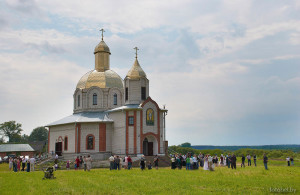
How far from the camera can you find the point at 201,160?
29953mm

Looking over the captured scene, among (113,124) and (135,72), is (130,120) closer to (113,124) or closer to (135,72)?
(113,124)

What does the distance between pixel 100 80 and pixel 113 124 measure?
6.82m

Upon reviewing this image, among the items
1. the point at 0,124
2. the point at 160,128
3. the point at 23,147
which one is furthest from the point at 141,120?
the point at 0,124

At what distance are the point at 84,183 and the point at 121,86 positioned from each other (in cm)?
2625

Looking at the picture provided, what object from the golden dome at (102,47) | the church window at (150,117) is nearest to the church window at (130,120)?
the church window at (150,117)

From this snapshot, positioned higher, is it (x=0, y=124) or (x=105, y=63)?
(x=105, y=63)

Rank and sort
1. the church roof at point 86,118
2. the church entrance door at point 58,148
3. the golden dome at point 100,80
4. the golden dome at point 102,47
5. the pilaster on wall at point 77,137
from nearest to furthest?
the pilaster on wall at point 77,137 → the church roof at point 86,118 → the church entrance door at point 58,148 → the golden dome at point 100,80 → the golden dome at point 102,47

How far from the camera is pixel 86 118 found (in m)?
37.3

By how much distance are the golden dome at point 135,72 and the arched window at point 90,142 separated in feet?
25.6

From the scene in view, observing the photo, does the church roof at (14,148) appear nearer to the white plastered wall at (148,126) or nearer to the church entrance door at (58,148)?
the church entrance door at (58,148)

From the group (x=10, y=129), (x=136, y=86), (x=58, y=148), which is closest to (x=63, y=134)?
(x=58, y=148)

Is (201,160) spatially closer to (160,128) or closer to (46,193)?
(160,128)

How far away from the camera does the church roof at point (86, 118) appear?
120ft

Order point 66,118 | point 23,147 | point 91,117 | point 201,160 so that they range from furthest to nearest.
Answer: point 23,147 < point 66,118 < point 91,117 < point 201,160
